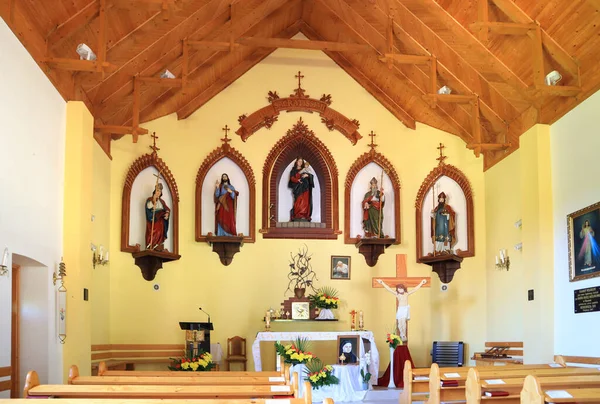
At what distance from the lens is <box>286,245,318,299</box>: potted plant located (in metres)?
13.1

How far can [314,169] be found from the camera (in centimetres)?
1379

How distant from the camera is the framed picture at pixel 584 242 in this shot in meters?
9.11

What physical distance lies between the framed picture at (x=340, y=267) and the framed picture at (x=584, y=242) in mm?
4461

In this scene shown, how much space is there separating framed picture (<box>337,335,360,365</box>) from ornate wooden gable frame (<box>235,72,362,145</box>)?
3.93m

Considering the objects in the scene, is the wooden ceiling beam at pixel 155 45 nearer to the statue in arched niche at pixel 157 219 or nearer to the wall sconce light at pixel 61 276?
the statue in arched niche at pixel 157 219

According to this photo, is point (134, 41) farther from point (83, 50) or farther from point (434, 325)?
point (434, 325)

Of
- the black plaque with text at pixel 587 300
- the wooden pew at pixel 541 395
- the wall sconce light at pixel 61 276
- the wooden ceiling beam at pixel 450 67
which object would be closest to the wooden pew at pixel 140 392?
the wooden pew at pixel 541 395

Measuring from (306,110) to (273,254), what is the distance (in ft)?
9.14

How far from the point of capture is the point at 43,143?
9.03m

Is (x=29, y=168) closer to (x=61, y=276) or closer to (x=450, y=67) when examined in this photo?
(x=61, y=276)

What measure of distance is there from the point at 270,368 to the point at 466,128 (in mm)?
5524

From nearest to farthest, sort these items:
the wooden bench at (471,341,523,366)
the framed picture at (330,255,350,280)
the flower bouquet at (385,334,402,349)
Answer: the wooden bench at (471,341,523,366) → the flower bouquet at (385,334,402,349) → the framed picture at (330,255,350,280)

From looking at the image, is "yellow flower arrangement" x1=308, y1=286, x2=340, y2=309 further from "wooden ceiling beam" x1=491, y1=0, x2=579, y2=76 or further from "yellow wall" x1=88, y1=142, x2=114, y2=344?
"wooden ceiling beam" x1=491, y1=0, x2=579, y2=76

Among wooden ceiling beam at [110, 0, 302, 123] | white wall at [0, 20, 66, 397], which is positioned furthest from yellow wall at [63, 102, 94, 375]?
wooden ceiling beam at [110, 0, 302, 123]
